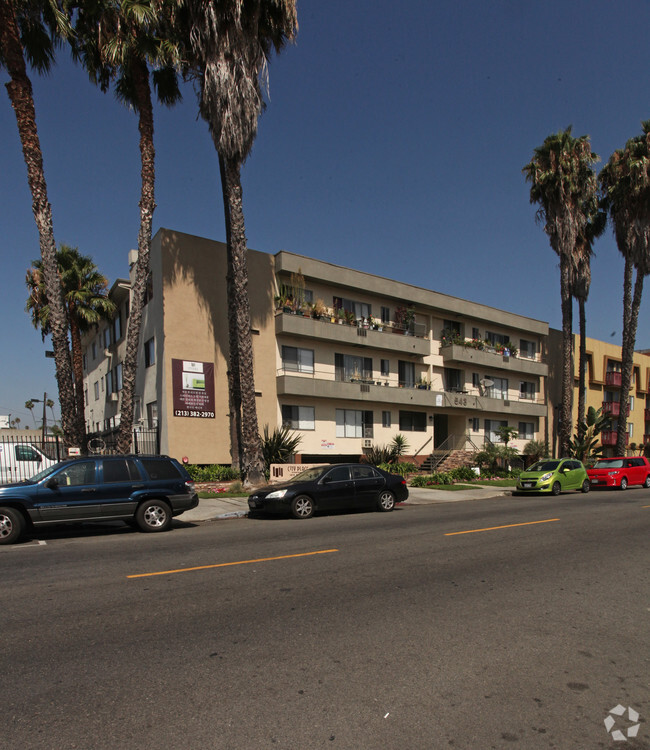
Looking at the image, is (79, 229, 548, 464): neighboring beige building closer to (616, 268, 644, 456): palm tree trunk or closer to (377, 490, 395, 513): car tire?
(616, 268, 644, 456): palm tree trunk

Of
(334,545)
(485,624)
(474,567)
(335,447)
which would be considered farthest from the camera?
(335,447)

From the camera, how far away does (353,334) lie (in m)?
28.9

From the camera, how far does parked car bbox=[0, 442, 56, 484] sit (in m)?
18.6

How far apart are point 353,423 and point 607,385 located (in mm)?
26997

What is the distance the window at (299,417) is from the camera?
1069 inches

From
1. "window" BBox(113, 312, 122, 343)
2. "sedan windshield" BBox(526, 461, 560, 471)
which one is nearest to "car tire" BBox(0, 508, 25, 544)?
"sedan windshield" BBox(526, 461, 560, 471)

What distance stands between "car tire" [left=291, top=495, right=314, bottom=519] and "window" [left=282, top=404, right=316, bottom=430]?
12.7m

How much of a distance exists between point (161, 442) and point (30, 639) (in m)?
19.1

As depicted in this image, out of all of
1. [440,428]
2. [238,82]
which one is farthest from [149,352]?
[440,428]

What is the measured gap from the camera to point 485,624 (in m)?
5.59

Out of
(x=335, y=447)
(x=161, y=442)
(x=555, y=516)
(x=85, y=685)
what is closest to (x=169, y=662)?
(x=85, y=685)

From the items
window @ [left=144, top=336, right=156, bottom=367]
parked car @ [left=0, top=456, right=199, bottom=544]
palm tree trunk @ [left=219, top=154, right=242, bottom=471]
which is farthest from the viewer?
window @ [left=144, top=336, right=156, bottom=367]

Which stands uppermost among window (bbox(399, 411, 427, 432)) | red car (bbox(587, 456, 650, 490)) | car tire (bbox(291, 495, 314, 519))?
window (bbox(399, 411, 427, 432))

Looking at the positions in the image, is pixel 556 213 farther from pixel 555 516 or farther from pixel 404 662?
pixel 404 662
